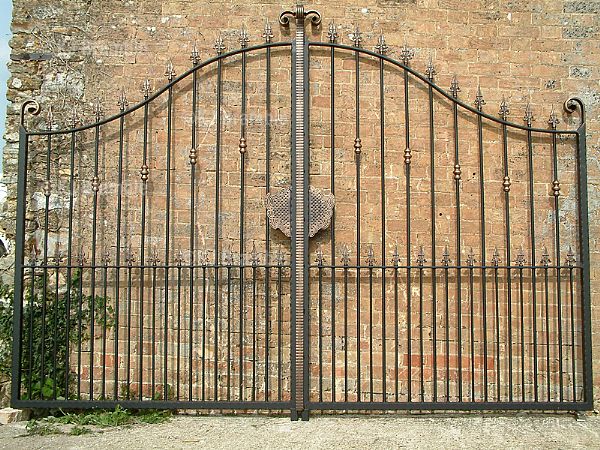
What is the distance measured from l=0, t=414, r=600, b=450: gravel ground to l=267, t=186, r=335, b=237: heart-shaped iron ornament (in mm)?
1448

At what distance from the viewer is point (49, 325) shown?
16.9ft

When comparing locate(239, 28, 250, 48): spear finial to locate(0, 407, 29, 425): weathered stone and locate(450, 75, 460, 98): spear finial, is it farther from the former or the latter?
locate(0, 407, 29, 425): weathered stone

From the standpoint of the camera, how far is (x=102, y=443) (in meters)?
4.45

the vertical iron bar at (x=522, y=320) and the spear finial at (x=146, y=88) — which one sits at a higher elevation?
the spear finial at (x=146, y=88)

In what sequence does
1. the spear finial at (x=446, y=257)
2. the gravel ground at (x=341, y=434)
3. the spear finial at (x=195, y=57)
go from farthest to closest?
the spear finial at (x=195, y=57), the spear finial at (x=446, y=257), the gravel ground at (x=341, y=434)

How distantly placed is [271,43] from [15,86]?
209 cm

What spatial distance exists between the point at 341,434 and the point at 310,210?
1658 mm

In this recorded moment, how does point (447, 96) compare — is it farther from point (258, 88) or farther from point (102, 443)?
point (102, 443)

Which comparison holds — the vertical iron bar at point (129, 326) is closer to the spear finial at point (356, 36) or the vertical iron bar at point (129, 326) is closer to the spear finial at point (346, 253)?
the spear finial at point (346, 253)

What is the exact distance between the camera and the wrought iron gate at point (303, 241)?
5055 mm

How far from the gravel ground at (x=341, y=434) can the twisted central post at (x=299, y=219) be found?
1.04 ft

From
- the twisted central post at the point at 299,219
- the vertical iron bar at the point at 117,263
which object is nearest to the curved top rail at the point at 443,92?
the twisted central post at the point at 299,219

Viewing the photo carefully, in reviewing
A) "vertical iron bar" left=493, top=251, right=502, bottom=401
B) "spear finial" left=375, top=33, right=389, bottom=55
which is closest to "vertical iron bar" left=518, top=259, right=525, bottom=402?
"vertical iron bar" left=493, top=251, right=502, bottom=401

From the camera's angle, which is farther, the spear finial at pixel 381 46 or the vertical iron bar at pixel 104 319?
the spear finial at pixel 381 46
